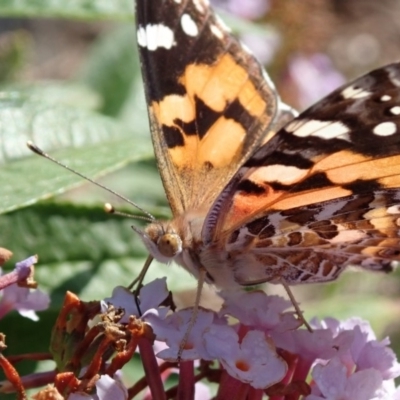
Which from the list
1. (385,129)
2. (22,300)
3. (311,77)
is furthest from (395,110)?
(311,77)

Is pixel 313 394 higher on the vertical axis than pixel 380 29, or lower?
lower

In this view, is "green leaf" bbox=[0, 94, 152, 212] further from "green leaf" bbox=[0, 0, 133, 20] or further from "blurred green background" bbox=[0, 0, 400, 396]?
"green leaf" bbox=[0, 0, 133, 20]

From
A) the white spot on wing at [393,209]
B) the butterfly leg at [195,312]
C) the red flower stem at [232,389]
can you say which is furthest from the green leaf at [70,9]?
the red flower stem at [232,389]

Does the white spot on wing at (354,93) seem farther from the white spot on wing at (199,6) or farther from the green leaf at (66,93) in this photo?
the green leaf at (66,93)

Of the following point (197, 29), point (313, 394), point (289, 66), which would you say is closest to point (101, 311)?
point (313, 394)

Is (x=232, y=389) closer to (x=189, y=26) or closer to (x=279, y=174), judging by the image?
(x=279, y=174)

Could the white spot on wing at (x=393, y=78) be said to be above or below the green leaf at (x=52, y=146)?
above

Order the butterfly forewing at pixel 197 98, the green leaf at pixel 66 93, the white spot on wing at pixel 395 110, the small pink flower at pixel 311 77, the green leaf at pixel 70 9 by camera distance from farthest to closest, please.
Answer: the small pink flower at pixel 311 77
the green leaf at pixel 66 93
the green leaf at pixel 70 9
the butterfly forewing at pixel 197 98
the white spot on wing at pixel 395 110

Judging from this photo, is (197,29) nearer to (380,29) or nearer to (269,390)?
(269,390)
